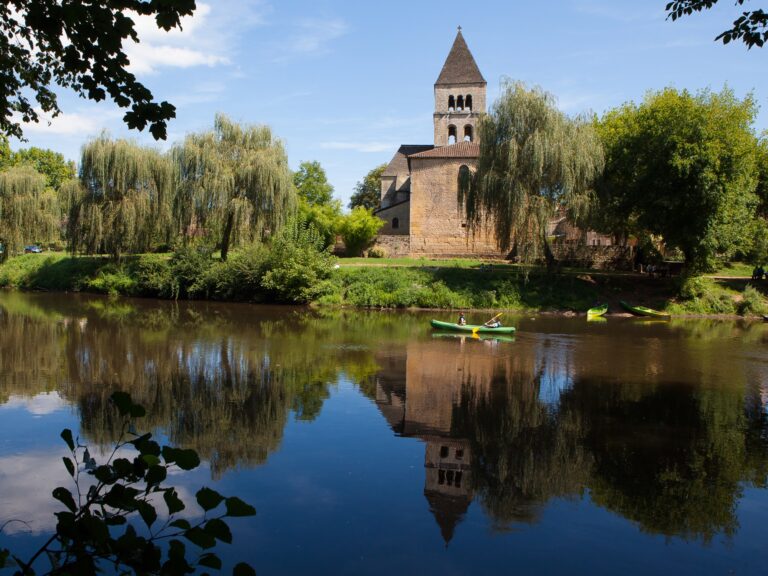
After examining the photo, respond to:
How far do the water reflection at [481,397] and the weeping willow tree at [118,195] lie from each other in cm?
939

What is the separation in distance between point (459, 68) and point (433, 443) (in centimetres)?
4530

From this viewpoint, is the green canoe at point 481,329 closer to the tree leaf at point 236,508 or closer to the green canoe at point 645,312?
the green canoe at point 645,312

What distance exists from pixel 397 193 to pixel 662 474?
47.8 metres

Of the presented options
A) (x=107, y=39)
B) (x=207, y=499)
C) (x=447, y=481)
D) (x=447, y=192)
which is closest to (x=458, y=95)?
(x=447, y=192)

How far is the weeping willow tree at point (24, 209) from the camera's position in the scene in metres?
36.6

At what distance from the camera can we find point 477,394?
13.6 m

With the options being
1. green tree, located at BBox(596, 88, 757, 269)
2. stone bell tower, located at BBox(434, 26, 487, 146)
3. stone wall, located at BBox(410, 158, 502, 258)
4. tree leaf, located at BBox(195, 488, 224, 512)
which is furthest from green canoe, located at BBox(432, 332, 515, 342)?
stone bell tower, located at BBox(434, 26, 487, 146)

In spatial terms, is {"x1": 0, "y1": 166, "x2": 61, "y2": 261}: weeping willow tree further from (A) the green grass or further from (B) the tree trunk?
(A) the green grass

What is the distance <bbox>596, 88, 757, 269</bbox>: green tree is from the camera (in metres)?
28.3

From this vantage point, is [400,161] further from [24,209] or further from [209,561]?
[209,561]

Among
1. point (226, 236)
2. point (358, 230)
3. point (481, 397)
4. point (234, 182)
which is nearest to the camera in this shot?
point (481, 397)

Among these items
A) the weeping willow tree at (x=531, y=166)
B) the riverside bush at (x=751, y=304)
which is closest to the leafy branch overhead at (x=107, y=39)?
the weeping willow tree at (x=531, y=166)

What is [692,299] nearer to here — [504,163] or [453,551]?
[504,163]

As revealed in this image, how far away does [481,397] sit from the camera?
13375 millimetres
